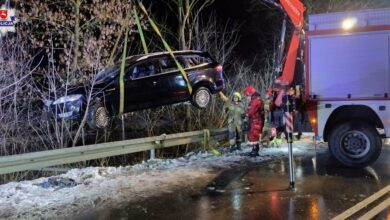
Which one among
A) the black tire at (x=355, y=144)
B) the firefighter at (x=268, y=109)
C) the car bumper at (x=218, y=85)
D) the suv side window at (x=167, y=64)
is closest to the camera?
the black tire at (x=355, y=144)

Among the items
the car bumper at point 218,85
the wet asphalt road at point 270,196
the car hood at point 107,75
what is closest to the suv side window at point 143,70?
the car hood at point 107,75

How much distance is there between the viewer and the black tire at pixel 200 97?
12022 millimetres

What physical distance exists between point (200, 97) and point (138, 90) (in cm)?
195

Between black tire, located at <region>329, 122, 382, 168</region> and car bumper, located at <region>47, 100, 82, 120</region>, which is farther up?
car bumper, located at <region>47, 100, 82, 120</region>

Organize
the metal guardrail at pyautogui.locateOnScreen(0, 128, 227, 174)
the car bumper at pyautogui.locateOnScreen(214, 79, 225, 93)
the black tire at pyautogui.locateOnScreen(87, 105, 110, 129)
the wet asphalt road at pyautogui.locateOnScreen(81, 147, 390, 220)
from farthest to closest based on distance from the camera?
the car bumper at pyautogui.locateOnScreen(214, 79, 225, 93), the black tire at pyautogui.locateOnScreen(87, 105, 110, 129), the metal guardrail at pyautogui.locateOnScreen(0, 128, 227, 174), the wet asphalt road at pyautogui.locateOnScreen(81, 147, 390, 220)

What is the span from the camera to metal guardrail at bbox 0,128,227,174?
Answer: 8.38 m

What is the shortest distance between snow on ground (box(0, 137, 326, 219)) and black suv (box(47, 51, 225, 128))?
1380 mm

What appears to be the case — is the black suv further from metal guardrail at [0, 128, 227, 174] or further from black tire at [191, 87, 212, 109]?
metal guardrail at [0, 128, 227, 174]

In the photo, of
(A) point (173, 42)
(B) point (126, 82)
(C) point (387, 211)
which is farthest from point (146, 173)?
(A) point (173, 42)

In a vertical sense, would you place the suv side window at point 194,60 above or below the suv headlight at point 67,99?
above

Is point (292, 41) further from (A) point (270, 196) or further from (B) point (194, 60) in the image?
(A) point (270, 196)

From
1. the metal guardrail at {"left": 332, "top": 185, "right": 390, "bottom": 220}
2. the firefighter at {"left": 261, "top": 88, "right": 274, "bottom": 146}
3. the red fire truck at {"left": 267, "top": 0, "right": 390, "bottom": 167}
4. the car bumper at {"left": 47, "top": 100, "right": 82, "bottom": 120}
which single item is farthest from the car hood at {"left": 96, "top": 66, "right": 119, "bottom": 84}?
the metal guardrail at {"left": 332, "top": 185, "right": 390, "bottom": 220}

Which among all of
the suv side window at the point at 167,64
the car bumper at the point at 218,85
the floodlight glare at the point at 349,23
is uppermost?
the floodlight glare at the point at 349,23

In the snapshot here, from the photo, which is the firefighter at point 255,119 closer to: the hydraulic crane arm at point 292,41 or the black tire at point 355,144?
the hydraulic crane arm at point 292,41
